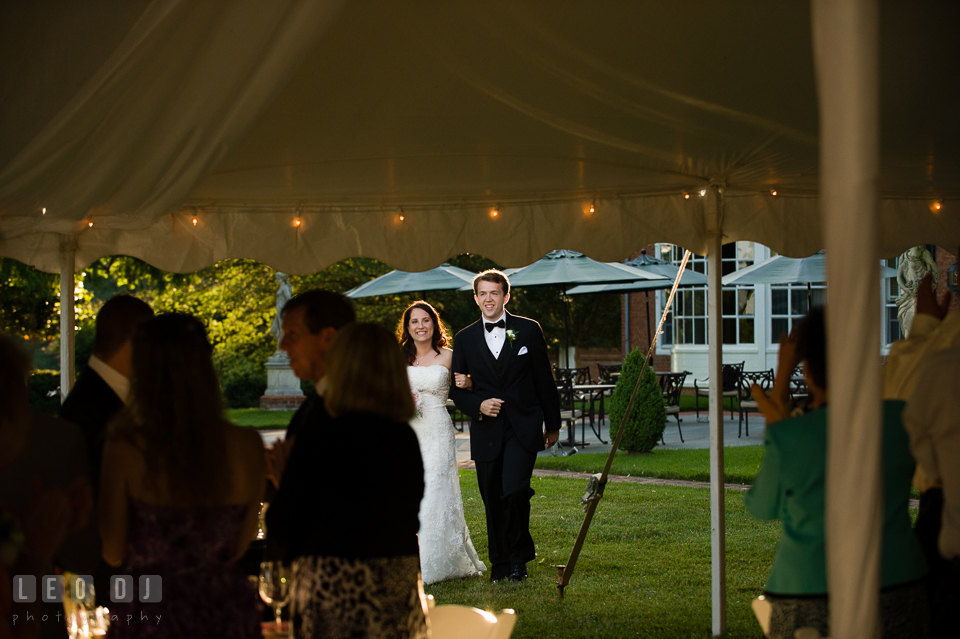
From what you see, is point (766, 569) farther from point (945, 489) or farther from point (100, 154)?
point (100, 154)

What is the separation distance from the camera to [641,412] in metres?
11.8

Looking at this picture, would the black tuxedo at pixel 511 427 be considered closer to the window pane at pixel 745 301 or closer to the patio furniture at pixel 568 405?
the patio furniture at pixel 568 405

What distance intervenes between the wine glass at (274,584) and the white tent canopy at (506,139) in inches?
47.9

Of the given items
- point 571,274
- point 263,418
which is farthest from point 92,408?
point 263,418

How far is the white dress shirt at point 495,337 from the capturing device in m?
5.89

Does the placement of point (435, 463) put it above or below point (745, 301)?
below

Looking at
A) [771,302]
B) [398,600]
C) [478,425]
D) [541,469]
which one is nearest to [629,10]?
[398,600]

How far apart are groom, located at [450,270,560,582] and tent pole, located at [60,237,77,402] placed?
2338 mm

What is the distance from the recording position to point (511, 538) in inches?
229

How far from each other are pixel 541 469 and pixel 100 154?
918 centimetres

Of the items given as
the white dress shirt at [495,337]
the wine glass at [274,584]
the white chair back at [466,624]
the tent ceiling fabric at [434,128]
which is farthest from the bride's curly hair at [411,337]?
the wine glass at [274,584]

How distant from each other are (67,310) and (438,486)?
2626mm

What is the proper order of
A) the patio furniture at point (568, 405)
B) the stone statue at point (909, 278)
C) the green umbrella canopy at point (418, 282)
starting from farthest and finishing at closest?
1. the green umbrella canopy at point (418, 282)
2. the patio furniture at point (568, 405)
3. the stone statue at point (909, 278)

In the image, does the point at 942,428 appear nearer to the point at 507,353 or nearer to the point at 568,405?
the point at 507,353
